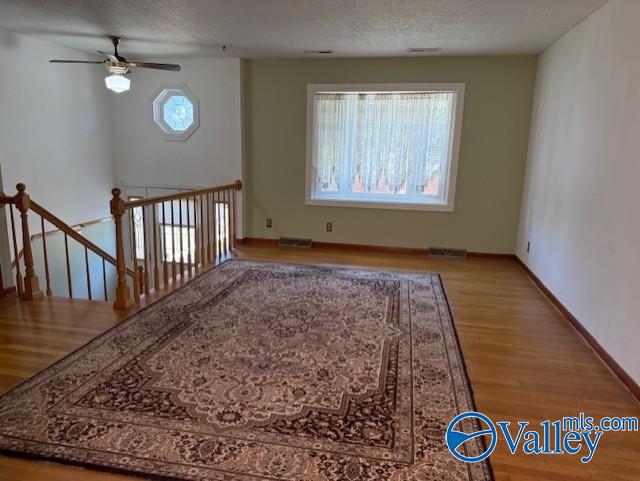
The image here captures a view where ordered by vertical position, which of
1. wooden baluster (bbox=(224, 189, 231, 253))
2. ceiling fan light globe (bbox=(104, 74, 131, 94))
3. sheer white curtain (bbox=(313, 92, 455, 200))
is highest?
ceiling fan light globe (bbox=(104, 74, 131, 94))

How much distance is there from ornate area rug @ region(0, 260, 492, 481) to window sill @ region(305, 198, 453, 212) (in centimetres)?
206

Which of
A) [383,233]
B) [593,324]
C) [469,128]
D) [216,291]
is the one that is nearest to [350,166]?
[383,233]

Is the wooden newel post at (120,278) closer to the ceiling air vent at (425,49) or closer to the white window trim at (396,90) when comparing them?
the white window trim at (396,90)

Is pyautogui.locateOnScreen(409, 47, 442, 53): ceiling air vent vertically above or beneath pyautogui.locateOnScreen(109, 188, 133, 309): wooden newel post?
above

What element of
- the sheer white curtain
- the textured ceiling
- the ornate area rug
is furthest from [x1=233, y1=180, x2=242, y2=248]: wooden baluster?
the ornate area rug

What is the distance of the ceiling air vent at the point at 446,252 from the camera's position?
5.34 meters

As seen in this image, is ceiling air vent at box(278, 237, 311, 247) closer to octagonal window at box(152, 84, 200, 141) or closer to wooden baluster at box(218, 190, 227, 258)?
wooden baluster at box(218, 190, 227, 258)

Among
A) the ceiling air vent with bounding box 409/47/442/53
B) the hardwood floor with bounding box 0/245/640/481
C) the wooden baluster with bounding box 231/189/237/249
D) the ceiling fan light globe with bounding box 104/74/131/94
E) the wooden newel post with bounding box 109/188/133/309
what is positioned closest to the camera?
the hardwood floor with bounding box 0/245/640/481

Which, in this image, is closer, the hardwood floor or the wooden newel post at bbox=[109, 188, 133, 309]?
the hardwood floor

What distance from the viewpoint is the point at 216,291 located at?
12.6 ft

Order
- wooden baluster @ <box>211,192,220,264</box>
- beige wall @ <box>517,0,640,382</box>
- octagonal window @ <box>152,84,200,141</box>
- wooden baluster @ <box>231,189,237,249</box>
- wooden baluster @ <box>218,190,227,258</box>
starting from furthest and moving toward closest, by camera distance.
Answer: octagonal window @ <box>152,84,200,141</box> → wooden baluster @ <box>231,189,237,249</box> → wooden baluster @ <box>218,190,227,258</box> → wooden baluster @ <box>211,192,220,264</box> → beige wall @ <box>517,0,640,382</box>

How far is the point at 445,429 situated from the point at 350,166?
4.00 meters

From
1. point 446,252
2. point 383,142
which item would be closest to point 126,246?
point 383,142

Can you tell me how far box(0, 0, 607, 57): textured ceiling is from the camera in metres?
3.27
